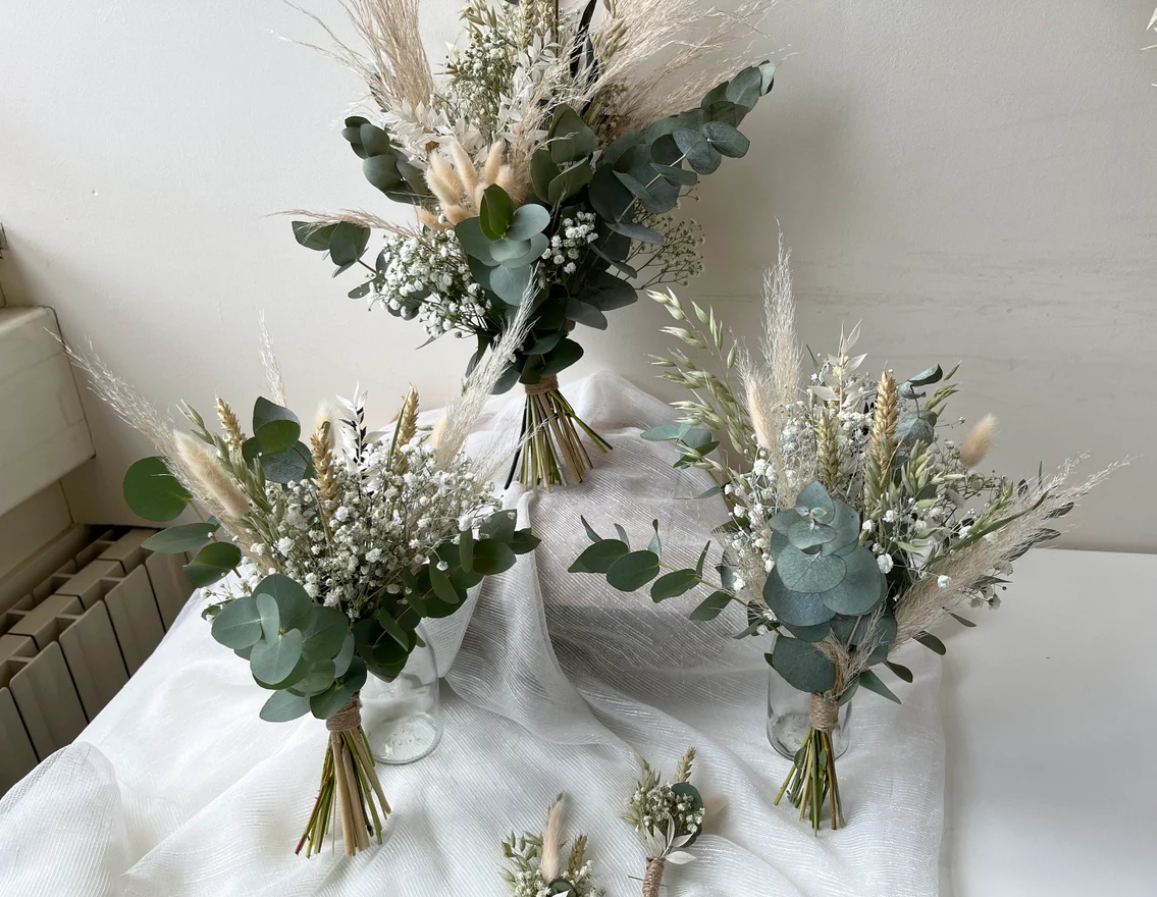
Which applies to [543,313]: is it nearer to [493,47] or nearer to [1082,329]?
[493,47]

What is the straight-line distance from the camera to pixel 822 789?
97cm

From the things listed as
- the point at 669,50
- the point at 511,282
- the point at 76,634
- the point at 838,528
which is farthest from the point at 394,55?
the point at 76,634

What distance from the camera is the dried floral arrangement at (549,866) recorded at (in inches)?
34.6

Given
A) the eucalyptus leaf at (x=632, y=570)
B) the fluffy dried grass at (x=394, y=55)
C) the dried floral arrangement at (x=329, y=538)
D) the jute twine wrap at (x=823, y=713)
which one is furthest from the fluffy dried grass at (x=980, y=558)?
the fluffy dried grass at (x=394, y=55)

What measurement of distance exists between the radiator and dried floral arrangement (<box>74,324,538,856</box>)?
710mm

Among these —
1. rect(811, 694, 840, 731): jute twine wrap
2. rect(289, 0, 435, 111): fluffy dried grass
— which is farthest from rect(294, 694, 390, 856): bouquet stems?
rect(289, 0, 435, 111): fluffy dried grass

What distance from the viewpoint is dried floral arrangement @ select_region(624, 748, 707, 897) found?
910 millimetres

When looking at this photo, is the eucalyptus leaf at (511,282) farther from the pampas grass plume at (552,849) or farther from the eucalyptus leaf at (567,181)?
the pampas grass plume at (552,849)

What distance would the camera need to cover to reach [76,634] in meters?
1.49

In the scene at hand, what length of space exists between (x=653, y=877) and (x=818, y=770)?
21cm

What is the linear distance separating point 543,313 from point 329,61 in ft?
1.83

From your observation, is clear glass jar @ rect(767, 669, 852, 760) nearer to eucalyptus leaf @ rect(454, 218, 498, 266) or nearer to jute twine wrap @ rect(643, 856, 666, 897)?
jute twine wrap @ rect(643, 856, 666, 897)

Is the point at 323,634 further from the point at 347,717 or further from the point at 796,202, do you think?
the point at 796,202

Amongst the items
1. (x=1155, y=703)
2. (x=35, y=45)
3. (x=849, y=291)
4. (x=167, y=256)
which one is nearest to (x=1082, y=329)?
(x=849, y=291)
